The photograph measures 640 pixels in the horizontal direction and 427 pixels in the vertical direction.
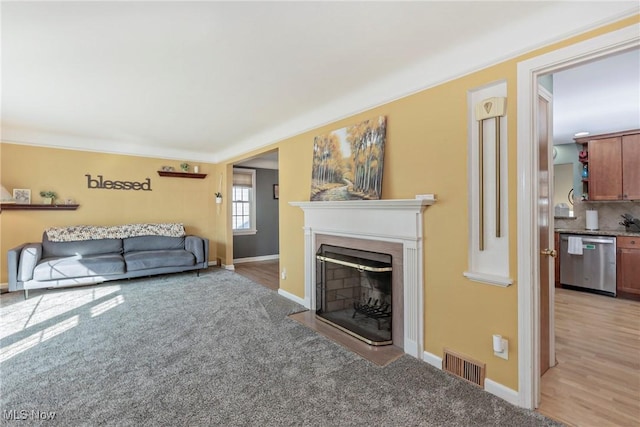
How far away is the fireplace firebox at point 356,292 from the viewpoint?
2.82 m

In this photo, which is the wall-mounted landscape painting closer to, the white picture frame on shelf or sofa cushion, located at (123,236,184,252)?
sofa cushion, located at (123,236,184,252)

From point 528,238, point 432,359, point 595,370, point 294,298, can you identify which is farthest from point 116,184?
point 595,370

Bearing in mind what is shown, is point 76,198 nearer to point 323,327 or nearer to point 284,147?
point 284,147

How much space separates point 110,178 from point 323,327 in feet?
15.7

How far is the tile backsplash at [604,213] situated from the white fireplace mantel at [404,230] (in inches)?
172

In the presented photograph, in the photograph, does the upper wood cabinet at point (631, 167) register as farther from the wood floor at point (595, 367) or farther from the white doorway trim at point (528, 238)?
the white doorway trim at point (528, 238)

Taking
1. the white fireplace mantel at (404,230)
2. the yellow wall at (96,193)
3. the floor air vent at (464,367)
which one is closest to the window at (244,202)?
the yellow wall at (96,193)

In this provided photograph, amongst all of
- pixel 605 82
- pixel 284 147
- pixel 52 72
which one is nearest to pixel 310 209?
pixel 284 147

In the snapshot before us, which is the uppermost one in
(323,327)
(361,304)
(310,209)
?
(310,209)

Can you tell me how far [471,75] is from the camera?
7.18 ft

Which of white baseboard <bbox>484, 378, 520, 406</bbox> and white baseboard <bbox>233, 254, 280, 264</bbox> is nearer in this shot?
white baseboard <bbox>484, 378, 520, 406</bbox>

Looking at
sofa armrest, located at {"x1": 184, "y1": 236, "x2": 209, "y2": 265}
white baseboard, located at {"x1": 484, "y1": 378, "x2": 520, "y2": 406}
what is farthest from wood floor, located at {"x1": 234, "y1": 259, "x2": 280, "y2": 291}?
white baseboard, located at {"x1": 484, "y1": 378, "x2": 520, "y2": 406}

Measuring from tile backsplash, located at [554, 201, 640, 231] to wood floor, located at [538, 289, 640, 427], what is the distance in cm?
160

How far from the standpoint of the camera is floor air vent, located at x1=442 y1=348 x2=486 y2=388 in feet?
6.93
